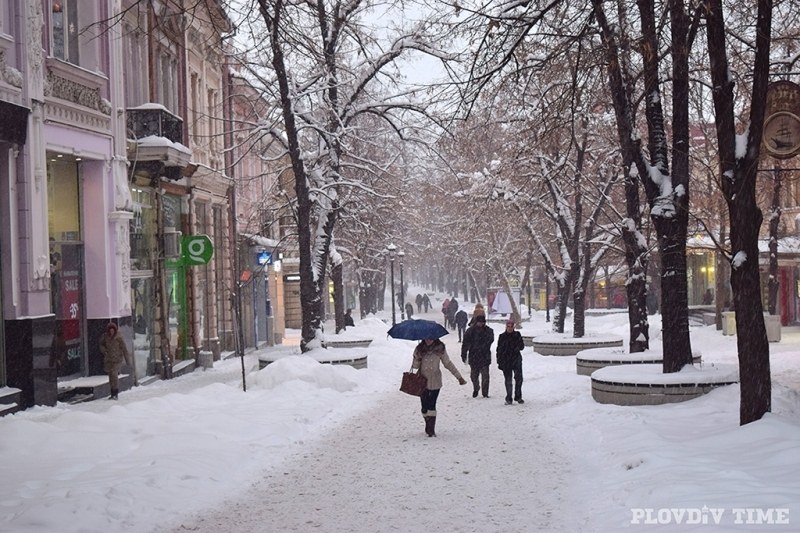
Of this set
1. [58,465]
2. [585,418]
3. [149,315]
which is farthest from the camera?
[149,315]

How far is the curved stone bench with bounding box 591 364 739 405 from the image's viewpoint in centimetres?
1491

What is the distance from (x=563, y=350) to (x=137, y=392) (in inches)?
510

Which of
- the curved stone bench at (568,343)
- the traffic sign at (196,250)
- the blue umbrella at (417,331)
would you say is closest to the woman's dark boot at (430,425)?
the blue umbrella at (417,331)

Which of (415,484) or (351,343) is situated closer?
(415,484)

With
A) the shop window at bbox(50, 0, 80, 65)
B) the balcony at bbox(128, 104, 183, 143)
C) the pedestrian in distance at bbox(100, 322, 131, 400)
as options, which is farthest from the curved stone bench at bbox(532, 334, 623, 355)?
the shop window at bbox(50, 0, 80, 65)

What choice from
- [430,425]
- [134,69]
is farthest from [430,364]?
[134,69]

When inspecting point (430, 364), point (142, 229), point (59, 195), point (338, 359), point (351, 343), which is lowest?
point (351, 343)

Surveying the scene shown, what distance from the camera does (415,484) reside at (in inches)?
428

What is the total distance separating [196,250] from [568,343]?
1094 cm

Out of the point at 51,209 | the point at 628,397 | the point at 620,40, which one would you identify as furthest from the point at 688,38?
the point at 51,209

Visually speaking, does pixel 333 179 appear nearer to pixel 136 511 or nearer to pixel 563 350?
pixel 563 350

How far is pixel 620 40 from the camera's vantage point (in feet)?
38.7

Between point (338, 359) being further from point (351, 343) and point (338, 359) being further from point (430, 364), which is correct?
point (351, 343)

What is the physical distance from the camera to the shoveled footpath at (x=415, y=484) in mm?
9156
